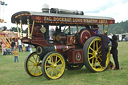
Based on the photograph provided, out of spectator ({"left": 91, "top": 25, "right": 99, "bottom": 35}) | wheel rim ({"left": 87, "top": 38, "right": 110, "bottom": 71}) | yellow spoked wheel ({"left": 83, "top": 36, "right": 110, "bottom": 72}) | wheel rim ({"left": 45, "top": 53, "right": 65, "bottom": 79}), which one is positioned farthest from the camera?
spectator ({"left": 91, "top": 25, "right": 99, "bottom": 35})

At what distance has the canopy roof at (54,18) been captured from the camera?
607cm

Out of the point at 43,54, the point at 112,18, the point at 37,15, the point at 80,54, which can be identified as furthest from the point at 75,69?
the point at 37,15

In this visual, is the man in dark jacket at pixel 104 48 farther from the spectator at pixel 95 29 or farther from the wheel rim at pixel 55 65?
the wheel rim at pixel 55 65

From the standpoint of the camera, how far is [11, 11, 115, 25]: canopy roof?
6070mm

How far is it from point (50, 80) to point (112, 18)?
406cm

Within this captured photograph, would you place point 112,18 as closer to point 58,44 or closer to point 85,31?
point 85,31

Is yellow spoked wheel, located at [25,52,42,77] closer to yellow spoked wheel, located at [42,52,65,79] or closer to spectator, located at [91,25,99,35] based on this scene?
yellow spoked wheel, located at [42,52,65,79]

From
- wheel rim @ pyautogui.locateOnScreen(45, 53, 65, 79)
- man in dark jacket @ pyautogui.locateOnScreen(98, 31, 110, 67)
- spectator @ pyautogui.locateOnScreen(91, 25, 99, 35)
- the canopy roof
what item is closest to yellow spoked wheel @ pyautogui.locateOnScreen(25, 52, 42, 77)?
wheel rim @ pyautogui.locateOnScreen(45, 53, 65, 79)

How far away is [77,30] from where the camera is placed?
7.72m

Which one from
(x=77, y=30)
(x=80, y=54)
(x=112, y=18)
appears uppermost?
(x=112, y=18)

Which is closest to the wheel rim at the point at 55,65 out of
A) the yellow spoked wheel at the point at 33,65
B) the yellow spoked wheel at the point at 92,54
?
the yellow spoked wheel at the point at 33,65

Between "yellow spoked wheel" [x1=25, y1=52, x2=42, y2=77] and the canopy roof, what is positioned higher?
the canopy roof

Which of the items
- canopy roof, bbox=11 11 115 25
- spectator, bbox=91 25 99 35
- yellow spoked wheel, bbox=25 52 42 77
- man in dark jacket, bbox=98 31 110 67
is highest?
canopy roof, bbox=11 11 115 25

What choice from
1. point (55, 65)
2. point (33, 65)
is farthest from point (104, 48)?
point (33, 65)
